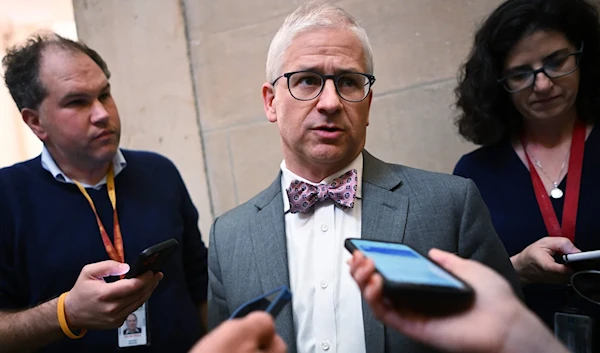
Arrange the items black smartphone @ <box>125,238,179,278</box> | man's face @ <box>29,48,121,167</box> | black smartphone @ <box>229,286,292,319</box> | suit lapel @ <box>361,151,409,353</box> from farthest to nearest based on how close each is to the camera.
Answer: man's face @ <box>29,48,121,167</box>, black smartphone @ <box>125,238,179,278</box>, suit lapel @ <box>361,151,409,353</box>, black smartphone @ <box>229,286,292,319</box>

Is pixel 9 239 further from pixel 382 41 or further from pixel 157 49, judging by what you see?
pixel 382 41

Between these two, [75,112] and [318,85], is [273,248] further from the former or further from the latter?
[75,112]

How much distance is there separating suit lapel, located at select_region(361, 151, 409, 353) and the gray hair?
1.13 ft

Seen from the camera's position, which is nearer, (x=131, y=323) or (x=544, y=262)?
(x=544, y=262)

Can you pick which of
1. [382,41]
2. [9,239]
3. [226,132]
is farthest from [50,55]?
[382,41]

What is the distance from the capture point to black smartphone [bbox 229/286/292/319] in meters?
0.95

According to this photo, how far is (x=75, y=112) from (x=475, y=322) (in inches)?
67.3

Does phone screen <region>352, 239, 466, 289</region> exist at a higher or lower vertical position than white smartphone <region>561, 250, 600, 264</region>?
higher

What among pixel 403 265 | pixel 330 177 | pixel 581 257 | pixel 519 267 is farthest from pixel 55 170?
pixel 581 257

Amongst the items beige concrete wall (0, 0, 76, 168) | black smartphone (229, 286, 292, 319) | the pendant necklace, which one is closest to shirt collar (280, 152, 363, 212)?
black smartphone (229, 286, 292, 319)

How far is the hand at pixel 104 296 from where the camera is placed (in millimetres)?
1500

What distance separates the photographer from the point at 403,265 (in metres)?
0.95

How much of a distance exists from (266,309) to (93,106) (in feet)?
4.63

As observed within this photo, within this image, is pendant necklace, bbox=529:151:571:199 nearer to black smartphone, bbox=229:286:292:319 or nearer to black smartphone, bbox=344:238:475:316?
black smartphone, bbox=344:238:475:316
